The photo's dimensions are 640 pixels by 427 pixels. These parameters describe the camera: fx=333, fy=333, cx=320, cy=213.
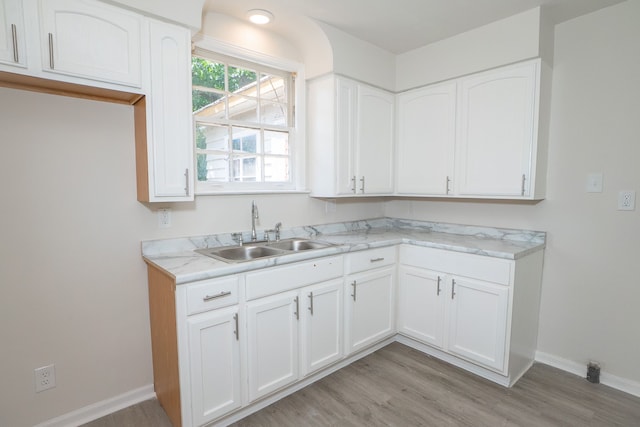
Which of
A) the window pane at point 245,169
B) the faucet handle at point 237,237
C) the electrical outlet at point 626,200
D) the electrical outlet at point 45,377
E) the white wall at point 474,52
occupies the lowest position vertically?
the electrical outlet at point 45,377

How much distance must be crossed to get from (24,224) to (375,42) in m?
2.66

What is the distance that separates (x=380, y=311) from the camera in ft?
8.63

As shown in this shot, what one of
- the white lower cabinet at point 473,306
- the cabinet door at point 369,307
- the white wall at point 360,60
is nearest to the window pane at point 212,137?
the white wall at point 360,60

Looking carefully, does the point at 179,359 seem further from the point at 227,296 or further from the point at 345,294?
the point at 345,294

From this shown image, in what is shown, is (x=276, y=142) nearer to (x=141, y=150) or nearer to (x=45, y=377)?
(x=141, y=150)

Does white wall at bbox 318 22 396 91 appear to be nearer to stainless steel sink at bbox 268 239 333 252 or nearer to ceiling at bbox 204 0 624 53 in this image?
ceiling at bbox 204 0 624 53

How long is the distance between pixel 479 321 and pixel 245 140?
212 centimetres

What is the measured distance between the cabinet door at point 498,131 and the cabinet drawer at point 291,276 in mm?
1260

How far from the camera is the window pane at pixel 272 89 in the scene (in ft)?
8.52

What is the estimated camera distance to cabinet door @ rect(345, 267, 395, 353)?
2.40 meters

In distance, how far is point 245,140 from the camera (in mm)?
2516

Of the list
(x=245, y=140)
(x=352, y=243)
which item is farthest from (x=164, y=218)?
(x=352, y=243)

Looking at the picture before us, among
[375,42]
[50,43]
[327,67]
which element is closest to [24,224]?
[50,43]

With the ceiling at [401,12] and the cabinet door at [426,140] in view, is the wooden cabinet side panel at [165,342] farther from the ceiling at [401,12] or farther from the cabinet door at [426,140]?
the cabinet door at [426,140]
